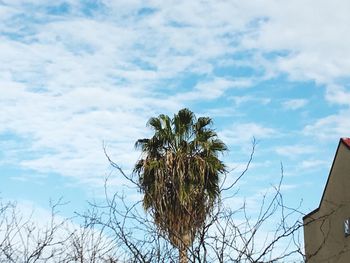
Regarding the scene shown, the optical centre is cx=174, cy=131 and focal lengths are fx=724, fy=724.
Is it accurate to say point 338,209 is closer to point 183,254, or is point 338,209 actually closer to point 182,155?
point 182,155

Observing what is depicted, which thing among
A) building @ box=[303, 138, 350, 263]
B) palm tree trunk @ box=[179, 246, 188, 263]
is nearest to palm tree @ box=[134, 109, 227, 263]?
building @ box=[303, 138, 350, 263]

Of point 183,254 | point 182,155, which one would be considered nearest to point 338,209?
point 182,155

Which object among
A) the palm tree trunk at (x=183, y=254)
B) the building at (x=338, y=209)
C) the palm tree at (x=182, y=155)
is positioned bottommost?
the palm tree trunk at (x=183, y=254)

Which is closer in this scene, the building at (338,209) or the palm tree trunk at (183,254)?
the palm tree trunk at (183,254)

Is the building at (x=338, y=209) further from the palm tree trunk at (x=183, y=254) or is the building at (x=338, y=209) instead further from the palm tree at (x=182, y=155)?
the palm tree trunk at (x=183, y=254)

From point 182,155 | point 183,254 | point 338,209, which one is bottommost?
point 183,254

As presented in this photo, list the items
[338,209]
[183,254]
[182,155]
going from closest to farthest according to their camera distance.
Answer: [183,254] → [338,209] → [182,155]

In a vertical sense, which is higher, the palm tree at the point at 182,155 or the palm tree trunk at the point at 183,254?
the palm tree at the point at 182,155

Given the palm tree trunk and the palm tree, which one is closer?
the palm tree trunk

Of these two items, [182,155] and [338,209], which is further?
[182,155]

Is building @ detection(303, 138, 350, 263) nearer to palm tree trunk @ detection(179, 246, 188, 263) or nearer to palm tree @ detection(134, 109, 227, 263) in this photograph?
palm tree @ detection(134, 109, 227, 263)

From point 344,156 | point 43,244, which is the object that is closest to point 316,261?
point 344,156

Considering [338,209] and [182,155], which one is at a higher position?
[182,155]

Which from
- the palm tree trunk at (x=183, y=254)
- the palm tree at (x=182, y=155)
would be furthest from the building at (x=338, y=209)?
the palm tree trunk at (x=183, y=254)
